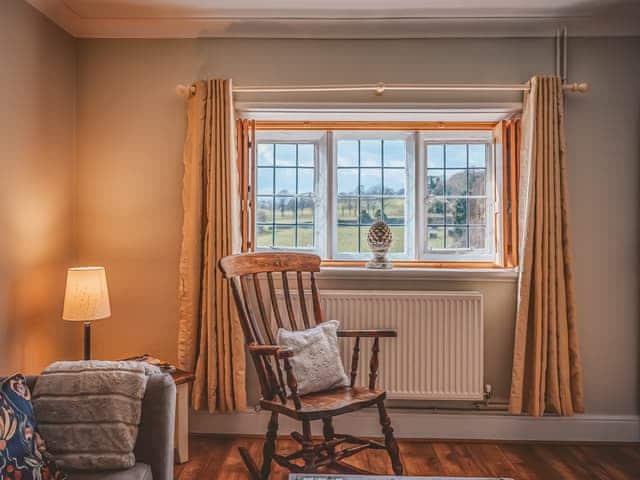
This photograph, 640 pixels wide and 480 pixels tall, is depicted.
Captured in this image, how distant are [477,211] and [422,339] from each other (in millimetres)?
980

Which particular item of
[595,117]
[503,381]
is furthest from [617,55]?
[503,381]

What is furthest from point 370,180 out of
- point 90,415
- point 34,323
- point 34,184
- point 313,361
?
point 90,415

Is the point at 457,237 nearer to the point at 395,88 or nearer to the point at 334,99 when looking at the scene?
the point at 395,88

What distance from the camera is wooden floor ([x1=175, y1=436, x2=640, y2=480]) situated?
8.54 feet

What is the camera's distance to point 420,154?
337 cm

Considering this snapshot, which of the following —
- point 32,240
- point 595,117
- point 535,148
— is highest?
point 595,117

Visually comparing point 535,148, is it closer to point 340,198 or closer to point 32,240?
point 340,198

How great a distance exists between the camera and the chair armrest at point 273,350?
2176 millimetres

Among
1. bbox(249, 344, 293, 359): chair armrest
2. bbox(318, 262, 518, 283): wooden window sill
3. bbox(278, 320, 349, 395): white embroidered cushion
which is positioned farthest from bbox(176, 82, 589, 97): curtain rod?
bbox(249, 344, 293, 359): chair armrest

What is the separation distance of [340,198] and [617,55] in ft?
6.12

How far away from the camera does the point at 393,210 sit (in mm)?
3432

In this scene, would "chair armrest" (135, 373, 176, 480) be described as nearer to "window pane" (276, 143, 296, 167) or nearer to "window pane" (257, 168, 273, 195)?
"window pane" (257, 168, 273, 195)

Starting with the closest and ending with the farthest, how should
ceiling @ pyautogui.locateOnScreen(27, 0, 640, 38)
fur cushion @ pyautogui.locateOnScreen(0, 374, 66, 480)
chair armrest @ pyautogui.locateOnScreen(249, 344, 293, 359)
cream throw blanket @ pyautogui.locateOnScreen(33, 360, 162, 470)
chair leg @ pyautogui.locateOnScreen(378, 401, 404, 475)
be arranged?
fur cushion @ pyautogui.locateOnScreen(0, 374, 66, 480), cream throw blanket @ pyautogui.locateOnScreen(33, 360, 162, 470), chair armrest @ pyautogui.locateOnScreen(249, 344, 293, 359), chair leg @ pyautogui.locateOnScreen(378, 401, 404, 475), ceiling @ pyautogui.locateOnScreen(27, 0, 640, 38)

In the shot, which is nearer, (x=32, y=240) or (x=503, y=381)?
(x=32, y=240)
